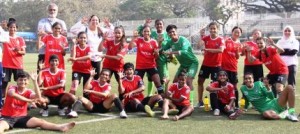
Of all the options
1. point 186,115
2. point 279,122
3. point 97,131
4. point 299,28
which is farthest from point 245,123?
point 299,28

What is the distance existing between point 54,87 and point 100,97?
2.92 feet

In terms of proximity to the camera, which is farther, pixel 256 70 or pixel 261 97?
pixel 256 70

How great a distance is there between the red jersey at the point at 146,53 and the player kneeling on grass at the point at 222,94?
1.59 metres

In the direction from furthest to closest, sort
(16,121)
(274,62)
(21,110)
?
1. (274,62)
2. (21,110)
3. (16,121)

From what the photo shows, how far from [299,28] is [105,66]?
5050cm

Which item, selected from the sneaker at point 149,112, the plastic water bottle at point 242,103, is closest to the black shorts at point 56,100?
the sneaker at point 149,112

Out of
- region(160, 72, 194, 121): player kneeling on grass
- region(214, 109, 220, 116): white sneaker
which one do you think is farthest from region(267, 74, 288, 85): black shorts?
region(160, 72, 194, 121): player kneeling on grass

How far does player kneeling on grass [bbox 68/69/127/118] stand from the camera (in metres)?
8.05

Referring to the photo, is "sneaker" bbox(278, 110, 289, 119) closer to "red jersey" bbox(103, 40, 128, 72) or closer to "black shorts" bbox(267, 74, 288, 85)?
"black shorts" bbox(267, 74, 288, 85)

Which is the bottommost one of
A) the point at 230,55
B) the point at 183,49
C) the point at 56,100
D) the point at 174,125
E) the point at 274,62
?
the point at 174,125

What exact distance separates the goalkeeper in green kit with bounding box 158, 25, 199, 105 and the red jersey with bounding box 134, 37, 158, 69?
0.28 meters

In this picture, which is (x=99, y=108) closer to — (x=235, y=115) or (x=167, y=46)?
(x=167, y=46)

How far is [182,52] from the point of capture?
9.26 meters

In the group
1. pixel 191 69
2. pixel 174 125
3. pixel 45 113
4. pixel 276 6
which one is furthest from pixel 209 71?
pixel 276 6
